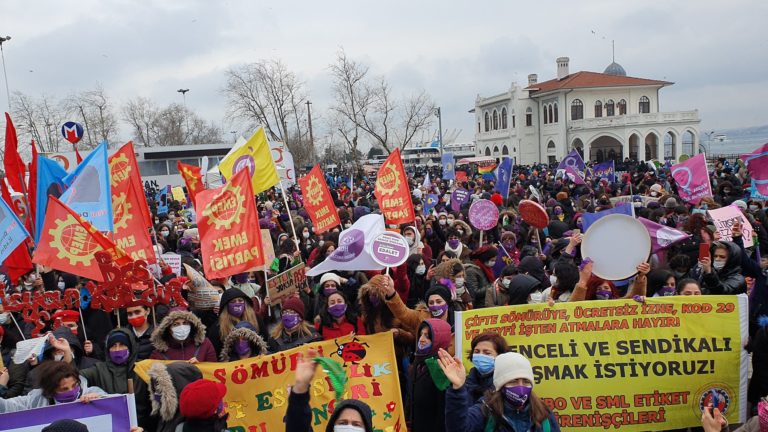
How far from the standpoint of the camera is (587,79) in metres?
64.1

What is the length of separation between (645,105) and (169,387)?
2624 inches

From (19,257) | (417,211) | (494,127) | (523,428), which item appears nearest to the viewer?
(523,428)

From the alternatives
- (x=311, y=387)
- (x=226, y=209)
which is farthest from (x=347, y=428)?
(x=226, y=209)

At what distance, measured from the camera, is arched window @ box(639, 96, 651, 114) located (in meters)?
63.5

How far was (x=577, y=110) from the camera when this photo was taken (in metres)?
62.5

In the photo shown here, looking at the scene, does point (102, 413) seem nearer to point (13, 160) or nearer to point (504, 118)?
point (13, 160)

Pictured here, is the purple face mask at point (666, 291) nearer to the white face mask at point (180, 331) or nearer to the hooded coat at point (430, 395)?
the hooded coat at point (430, 395)

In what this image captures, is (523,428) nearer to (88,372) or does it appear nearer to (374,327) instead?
(374,327)

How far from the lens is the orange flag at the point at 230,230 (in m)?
6.74

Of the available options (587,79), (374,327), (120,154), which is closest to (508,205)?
(120,154)

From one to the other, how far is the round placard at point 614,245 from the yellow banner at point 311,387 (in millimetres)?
1746

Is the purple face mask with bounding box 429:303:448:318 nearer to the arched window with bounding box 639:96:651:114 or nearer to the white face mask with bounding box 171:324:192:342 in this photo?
the white face mask with bounding box 171:324:192:342

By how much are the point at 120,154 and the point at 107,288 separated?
408 centimetres

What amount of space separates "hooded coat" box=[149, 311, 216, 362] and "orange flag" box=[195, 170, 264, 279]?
1.50 meters
